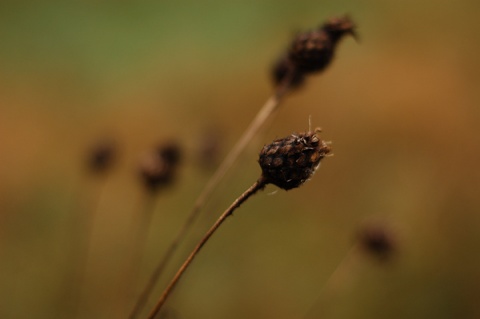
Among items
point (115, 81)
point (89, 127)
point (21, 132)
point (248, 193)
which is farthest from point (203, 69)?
point (248, 193)

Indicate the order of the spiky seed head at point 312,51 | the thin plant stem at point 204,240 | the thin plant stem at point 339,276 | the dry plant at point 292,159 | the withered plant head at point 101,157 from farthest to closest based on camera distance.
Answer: the thin plant stem at point 339,276 → the withered plant head at point 101,157 → the spiky seed head at point 312,51 → the dry plant at point 292,159 → the thin plant stem at point 204,240

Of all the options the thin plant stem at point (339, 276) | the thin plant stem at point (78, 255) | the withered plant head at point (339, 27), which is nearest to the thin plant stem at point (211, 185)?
the withered plant head at point (339, 27)

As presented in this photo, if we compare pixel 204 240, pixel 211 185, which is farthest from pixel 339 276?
pixel 204 240

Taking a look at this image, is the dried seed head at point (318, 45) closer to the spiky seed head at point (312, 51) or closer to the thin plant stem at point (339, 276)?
the spiky seed head at point (312, 51)

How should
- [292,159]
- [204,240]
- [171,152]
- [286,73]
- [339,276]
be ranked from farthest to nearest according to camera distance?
[339,276], [171,152], [286,73], [292,159], [204,240]

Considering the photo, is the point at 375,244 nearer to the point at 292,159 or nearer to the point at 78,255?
the point at 292,159

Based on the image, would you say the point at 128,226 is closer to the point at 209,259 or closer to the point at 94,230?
the point at 94,230
